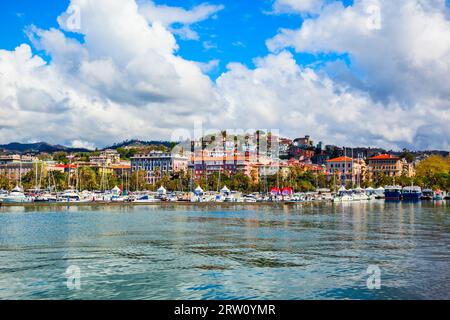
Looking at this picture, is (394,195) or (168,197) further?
(394,195)

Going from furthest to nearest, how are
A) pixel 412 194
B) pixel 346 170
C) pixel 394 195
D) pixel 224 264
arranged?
1. pixel 346 170
2. pixel 394 195
3. pixel 412 194
4. pixel 224 264

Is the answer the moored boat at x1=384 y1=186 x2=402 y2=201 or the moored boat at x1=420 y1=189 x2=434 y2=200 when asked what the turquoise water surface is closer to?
the moored boat at x1=384 y1=186 x2=402 y2=201

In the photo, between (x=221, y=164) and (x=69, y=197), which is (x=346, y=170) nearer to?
(x=221, y=164)

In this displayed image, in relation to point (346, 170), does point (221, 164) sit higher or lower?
higher

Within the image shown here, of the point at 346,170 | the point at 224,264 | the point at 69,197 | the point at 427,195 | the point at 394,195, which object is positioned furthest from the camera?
the point at 346,170

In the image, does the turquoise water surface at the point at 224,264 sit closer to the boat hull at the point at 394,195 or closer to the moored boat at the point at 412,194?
the moored boat at the point at 412,194

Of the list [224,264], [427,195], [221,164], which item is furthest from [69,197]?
[427,195]

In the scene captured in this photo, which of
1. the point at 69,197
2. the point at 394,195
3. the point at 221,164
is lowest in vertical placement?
the point at 394,195

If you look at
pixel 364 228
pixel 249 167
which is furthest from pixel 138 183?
pixel 364 228

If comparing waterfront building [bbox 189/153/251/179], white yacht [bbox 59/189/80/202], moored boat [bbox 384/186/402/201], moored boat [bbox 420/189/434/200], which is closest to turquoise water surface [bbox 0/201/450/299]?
white yacht [bbox 59/189/80/202]

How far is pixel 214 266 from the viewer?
25.3m

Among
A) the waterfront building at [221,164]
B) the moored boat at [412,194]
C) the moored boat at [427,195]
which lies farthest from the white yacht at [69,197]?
the moored boat at [427,195]
